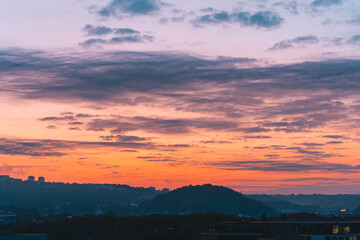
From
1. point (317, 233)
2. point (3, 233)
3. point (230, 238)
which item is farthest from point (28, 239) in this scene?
point (317, 233)

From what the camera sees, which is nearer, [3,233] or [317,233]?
[3,233]

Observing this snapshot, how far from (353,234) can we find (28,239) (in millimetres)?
93628

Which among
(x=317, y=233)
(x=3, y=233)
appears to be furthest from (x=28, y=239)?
(x=317, y=233)

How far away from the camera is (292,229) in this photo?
182 meters

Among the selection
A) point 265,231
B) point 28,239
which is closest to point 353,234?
point 265,231

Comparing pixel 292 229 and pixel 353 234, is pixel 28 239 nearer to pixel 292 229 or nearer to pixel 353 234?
pixel 292 229

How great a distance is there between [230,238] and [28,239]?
68755 millimetres

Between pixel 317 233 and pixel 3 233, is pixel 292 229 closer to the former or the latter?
pixel 317 233

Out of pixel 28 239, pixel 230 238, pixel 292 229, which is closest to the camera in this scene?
pixel 28 239

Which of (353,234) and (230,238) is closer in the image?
(353,234)

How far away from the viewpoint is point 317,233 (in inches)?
7303

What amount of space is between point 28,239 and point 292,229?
76.3m

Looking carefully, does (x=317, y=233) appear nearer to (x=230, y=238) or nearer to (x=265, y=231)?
(x=265, y=231)

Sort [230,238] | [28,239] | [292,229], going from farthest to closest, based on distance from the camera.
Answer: [230,238], [292,229], [28,239]
